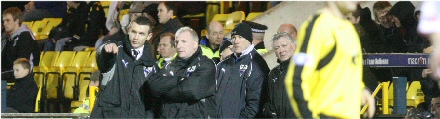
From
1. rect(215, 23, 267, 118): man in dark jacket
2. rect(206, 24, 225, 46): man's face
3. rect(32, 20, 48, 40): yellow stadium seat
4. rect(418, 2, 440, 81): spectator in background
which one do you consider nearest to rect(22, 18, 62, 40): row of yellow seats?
rect(32, 20, 48, 40): yellow stadium seat

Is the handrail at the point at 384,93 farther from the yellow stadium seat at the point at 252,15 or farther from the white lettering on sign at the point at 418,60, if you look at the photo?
the yellow stadium seat at the point at 252,15

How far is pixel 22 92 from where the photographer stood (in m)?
7.62

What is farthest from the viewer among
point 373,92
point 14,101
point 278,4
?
point 278,4

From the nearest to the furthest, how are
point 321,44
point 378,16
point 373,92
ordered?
point 321,44 → point 373,92 → point 378,16

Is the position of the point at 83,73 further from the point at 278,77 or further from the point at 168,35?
the point at 278,77

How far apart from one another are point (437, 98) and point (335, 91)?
9.26 ft

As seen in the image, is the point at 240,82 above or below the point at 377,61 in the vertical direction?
below

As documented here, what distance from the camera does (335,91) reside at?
320 cm

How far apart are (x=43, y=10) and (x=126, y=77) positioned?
224 inches

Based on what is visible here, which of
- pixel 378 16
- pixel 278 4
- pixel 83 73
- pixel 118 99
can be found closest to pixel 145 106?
pixel 118 99

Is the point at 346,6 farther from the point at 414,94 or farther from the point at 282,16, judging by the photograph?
the point at 282,16

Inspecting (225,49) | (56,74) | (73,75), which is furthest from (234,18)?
(225,49)

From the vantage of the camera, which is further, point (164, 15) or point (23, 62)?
point (23, 62)

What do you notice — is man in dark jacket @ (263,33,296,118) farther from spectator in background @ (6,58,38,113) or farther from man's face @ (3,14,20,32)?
man's face @ (3,14,20,32)
